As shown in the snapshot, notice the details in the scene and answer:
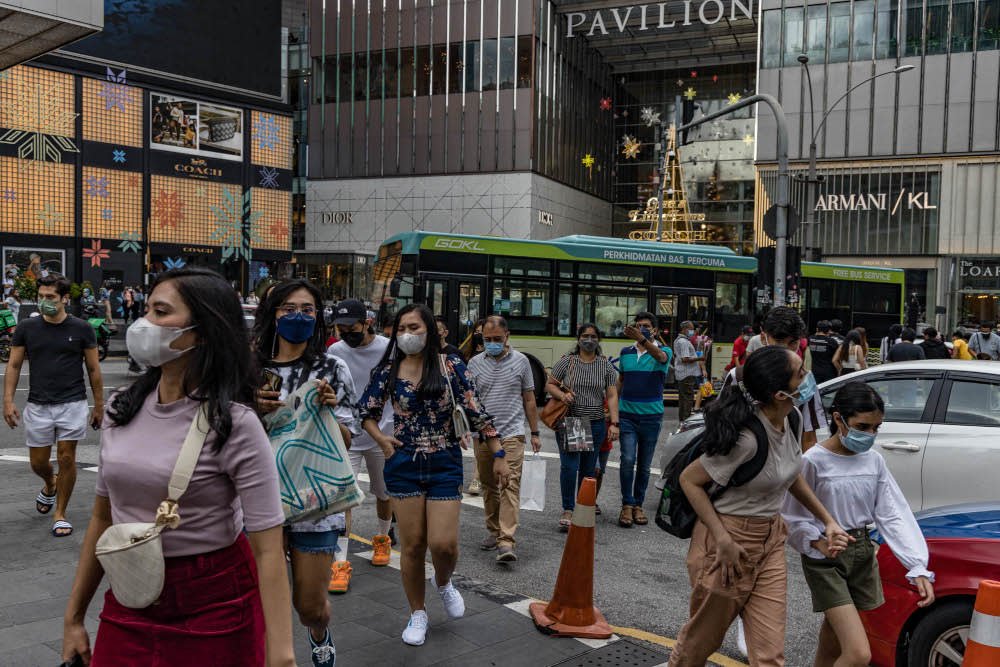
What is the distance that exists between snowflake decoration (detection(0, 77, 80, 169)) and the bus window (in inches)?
876

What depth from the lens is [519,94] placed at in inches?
1565

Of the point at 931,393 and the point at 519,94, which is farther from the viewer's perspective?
the point at 519,94

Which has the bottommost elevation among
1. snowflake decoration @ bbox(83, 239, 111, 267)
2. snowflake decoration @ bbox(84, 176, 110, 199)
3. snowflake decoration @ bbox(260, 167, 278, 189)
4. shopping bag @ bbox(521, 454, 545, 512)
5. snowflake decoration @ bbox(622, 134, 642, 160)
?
shopping bag @ bbox(521, 454, 545, 512)

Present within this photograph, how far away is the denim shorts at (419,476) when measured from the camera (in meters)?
4.74

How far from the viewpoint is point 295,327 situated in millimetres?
4016

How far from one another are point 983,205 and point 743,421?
35740 mm

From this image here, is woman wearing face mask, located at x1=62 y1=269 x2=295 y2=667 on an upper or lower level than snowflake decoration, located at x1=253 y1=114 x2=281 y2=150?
lower

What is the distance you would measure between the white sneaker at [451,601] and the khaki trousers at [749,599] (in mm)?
1725

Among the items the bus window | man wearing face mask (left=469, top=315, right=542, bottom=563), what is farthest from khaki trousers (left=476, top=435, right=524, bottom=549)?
the bus window

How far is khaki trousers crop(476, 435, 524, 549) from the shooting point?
255 inches

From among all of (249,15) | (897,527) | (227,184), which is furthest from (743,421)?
(249,15)

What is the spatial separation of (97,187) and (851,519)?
32571 millimetres

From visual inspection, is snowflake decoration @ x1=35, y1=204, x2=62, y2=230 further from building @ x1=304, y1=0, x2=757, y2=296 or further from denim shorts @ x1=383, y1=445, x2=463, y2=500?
denim shorts @ x1=383, y1=445, x2=463, y2=500

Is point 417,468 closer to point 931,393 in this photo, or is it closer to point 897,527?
point 897,527
